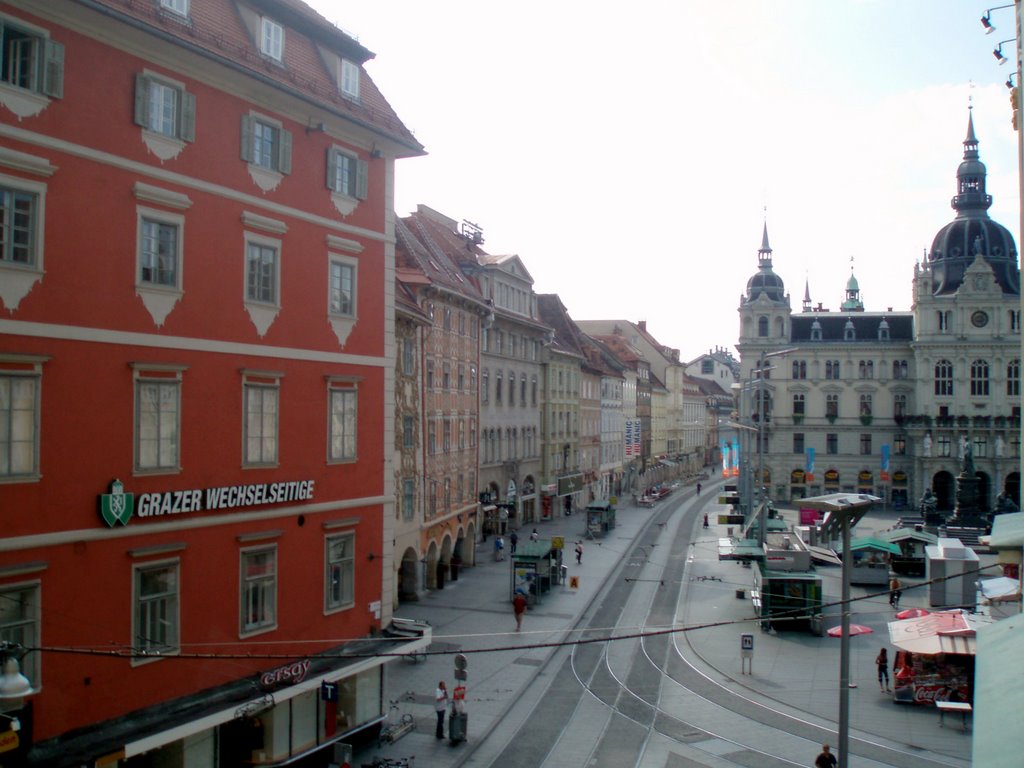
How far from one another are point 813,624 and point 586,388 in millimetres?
44603

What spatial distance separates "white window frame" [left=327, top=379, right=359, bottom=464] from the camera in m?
20.1

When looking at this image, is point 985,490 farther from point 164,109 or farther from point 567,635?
point 164,109

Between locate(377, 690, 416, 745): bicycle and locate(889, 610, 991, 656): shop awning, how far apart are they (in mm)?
13996

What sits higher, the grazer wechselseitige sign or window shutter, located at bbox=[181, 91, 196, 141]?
window shutter, located at bbox=[181, 91, 196, 141]

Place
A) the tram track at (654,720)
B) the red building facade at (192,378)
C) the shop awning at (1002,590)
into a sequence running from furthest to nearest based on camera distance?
the shop awning at (1002,590)
the tram track at (654,720)
the red building facade at (192,378)

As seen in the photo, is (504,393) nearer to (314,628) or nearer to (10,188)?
(314,628)

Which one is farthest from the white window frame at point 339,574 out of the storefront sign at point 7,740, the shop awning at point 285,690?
the storefront sign at point 7,740

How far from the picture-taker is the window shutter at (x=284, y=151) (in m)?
18.8

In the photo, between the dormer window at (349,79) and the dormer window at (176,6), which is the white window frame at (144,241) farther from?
the dormer window at (349,79)

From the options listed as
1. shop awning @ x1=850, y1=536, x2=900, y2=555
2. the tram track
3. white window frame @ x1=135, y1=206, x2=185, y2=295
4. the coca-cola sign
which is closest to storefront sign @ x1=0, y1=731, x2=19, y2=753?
white window frame @ x1=135, y1=206, x2=185, y2=295

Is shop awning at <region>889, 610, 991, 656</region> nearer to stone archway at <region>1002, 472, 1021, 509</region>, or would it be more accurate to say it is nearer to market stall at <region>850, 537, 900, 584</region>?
market stall at <region>850, 537, 900, 584</region>

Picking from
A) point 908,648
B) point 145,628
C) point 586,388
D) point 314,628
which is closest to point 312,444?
point 314,628

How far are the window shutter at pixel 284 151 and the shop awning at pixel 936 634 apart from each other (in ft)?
68.8

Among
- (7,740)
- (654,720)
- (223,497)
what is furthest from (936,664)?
(7,740)
